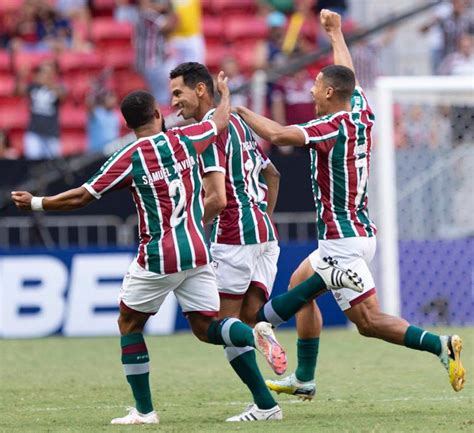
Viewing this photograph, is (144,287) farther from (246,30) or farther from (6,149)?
(246,30)

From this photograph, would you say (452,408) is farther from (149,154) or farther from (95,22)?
(95,22)

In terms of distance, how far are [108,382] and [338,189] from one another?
273 centimetres

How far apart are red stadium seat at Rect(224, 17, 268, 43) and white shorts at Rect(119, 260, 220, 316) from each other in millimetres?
11808

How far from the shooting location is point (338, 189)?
7.78 meters

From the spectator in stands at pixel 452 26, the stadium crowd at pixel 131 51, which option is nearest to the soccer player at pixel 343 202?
the stadium crowd at pixel 131 51

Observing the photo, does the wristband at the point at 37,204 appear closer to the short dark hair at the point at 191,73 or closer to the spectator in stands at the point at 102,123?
the short dark hair at the point at 191,73

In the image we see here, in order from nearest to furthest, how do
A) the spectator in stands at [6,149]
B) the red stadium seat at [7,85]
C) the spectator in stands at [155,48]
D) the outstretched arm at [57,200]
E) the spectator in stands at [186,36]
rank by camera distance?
the outstretched arm at [57,200] < the spectator in stands at [6,149] < the red stadium seat at [7,85] < the spectator in stands at [155,48] < the spectator in stands at [186,36]

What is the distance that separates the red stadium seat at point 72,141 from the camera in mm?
16844

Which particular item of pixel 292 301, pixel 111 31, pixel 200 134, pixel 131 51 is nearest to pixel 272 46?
pixel 131 51

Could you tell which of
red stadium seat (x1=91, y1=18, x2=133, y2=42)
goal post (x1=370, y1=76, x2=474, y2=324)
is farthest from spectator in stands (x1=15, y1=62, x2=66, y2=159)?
goal post (x1=370, y1=76, x2=474, y2=324)

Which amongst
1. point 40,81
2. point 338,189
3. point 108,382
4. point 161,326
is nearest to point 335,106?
point 338,189

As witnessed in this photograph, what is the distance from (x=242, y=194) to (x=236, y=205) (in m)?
0.09

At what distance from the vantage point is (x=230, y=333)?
703 cm

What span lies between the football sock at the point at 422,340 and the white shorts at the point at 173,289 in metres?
1.14
